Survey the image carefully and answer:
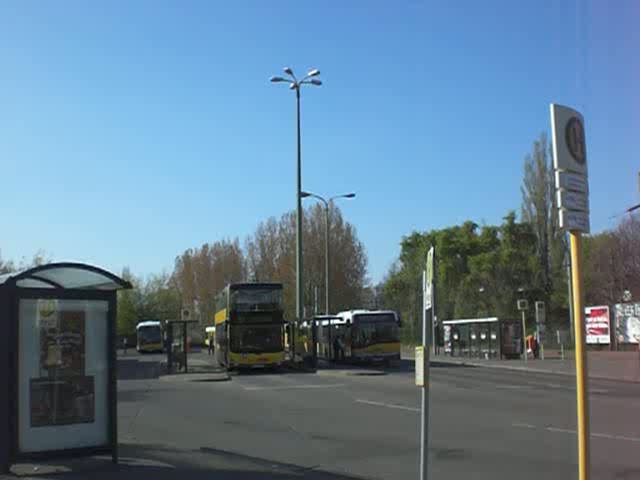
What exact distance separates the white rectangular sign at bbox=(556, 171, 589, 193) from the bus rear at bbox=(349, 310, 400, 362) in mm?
32930

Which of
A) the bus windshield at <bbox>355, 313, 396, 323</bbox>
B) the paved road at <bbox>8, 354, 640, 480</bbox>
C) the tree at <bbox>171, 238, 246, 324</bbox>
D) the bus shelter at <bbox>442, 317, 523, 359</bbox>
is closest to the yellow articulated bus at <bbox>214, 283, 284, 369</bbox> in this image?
the bus windshield at <bbox>355, 313, 396, 323</bbox>

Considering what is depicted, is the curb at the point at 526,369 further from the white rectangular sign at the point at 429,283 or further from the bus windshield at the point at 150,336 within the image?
the bus windshield at the point at 150,336

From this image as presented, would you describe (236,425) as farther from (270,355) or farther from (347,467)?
(270,355)

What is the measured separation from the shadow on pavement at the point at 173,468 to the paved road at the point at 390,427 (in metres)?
0.21

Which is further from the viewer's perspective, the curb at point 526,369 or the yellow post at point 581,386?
the curb at point 526,369

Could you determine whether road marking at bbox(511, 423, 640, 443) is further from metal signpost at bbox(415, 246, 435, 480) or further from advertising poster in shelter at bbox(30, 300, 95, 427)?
advertising poster in shelter at bbox(30, 300, 95, 427)

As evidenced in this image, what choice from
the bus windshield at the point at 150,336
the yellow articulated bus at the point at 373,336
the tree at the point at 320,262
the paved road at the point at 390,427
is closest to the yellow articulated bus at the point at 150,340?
the bus windshield at the point at 150,336

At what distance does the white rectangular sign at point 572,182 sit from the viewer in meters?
6.66

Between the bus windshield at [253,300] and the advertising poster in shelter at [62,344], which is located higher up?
the bus windshield at [253,300]

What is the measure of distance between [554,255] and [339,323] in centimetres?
2740

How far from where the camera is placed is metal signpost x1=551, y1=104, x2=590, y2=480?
250 inches

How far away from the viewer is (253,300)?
3459cm

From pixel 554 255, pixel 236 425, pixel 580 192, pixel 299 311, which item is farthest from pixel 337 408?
pixel 554 255

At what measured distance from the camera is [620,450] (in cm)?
1142
